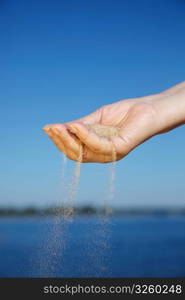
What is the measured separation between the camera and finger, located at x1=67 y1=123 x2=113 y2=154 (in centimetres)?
225

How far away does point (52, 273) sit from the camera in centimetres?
357

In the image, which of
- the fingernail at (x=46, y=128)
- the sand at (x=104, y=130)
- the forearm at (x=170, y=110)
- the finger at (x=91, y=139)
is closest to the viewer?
the finger at (x=91, y=139)

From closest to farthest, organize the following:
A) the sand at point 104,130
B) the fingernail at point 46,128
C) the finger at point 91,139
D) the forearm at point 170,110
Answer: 1. the finger at point 91,139
2. the fingernail at point 46,128
3. the sand at point 104,130
4. the forearm at point 170,110

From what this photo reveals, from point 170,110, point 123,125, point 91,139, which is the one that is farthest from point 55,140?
point 170,110

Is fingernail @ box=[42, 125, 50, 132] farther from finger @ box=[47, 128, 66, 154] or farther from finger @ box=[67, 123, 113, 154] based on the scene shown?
finger @ box=[67, 123, 113, 154]

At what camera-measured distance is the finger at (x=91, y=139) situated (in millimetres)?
2254

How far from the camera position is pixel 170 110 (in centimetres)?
269

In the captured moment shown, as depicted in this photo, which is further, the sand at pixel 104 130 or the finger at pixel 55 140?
the sand at pixel 104 130

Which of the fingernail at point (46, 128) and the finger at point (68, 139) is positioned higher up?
the fingernail at point (46, 128)

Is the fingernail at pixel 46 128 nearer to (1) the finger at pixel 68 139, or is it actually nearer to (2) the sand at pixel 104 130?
(1) the finger at pixel 68 139

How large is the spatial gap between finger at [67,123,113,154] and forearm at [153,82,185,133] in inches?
20.8

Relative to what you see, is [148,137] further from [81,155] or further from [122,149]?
[81,155]

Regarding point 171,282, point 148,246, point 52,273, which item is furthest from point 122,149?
point 148,246

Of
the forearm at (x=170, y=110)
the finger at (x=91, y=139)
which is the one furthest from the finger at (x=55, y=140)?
the forearm at (x=170, y=110)
